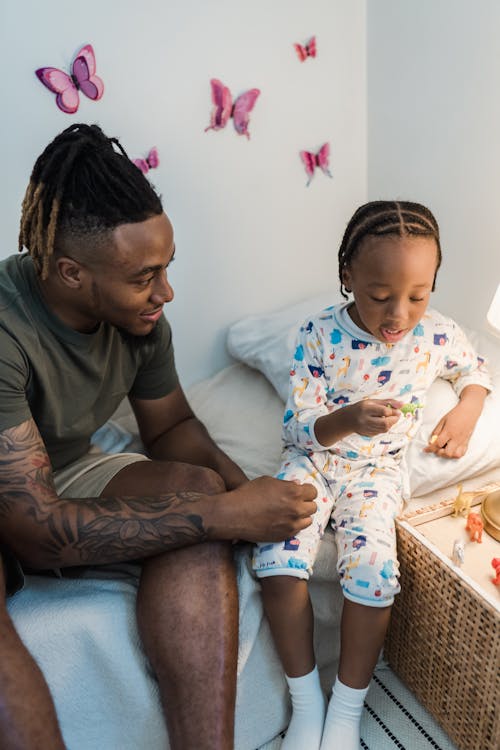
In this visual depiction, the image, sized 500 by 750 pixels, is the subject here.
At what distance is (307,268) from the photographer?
189 cm

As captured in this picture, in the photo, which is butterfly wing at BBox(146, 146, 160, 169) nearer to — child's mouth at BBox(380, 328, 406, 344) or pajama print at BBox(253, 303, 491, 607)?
pajama print at BBox(253, 303, 491, 607)

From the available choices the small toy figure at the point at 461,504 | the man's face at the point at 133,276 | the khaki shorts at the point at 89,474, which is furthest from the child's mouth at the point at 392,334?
the khaki shorts at the point at 89,474

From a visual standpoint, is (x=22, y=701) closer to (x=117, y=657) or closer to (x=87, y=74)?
(x=117, y=657)

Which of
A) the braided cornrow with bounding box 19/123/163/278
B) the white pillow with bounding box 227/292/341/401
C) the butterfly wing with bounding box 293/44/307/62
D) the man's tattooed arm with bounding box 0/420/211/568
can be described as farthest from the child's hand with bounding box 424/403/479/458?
the butterfly wing with bounding box 293/44/307/62

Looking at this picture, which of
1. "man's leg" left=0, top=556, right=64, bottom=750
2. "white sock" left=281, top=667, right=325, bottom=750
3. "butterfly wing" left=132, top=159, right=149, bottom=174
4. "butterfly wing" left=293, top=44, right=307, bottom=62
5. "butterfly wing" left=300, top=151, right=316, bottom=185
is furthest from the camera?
"butterfly wing" left=300, top=151, right=316, bottom=185

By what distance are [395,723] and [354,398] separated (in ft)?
1.92

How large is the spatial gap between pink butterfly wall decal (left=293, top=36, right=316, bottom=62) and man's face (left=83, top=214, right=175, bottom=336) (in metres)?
0.86

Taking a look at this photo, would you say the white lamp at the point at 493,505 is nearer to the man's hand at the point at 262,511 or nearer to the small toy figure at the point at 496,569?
the small toy figure at the point at 496,569

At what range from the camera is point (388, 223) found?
3.72 ft

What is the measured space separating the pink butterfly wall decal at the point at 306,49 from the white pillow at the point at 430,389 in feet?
2.00

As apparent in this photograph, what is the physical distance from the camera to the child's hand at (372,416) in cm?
110

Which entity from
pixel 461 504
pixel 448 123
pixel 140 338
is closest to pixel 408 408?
pixel 461 504

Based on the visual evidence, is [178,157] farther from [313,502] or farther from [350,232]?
[313,502]

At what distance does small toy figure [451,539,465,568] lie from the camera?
1020 mm
